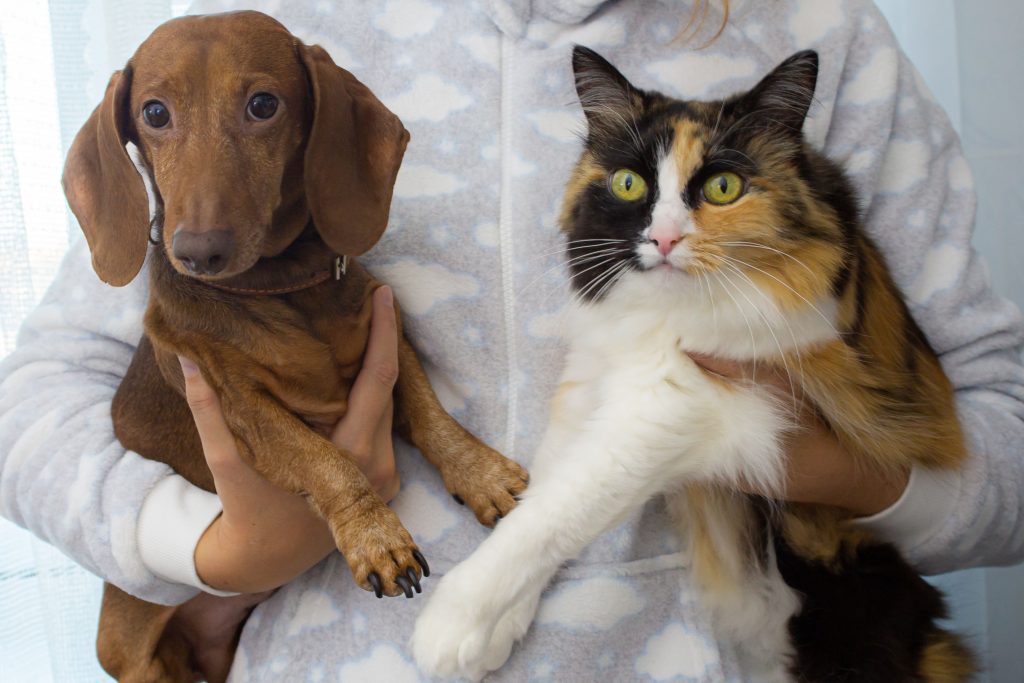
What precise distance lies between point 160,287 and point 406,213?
327 millimetres

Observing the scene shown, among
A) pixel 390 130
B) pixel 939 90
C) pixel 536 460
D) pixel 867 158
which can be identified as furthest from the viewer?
pixel 939 90

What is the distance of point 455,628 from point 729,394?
427 millimetres

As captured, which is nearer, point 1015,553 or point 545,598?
point 545,598

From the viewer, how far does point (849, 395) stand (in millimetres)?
1013

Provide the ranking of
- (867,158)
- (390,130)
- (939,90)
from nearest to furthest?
(390,130)
(867,158)
(939,90)

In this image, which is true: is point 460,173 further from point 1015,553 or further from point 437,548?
point 1015,553

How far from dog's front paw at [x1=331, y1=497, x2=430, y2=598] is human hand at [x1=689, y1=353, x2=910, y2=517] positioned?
1.37ft

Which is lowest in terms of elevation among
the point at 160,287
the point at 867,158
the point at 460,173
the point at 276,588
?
the point at 276,588

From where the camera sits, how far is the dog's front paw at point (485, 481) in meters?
0.98

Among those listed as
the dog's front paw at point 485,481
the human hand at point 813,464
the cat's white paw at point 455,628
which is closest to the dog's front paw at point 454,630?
the cat's white paw at point 455,628

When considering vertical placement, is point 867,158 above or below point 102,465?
above

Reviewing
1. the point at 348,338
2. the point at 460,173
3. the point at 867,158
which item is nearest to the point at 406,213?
the point at 460,173

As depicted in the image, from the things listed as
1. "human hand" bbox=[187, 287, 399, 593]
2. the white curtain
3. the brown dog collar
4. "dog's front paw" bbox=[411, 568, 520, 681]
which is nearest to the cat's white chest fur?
"dog's front paw" bbox=[411, 568, 520, 681]

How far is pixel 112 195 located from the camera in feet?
2.89
